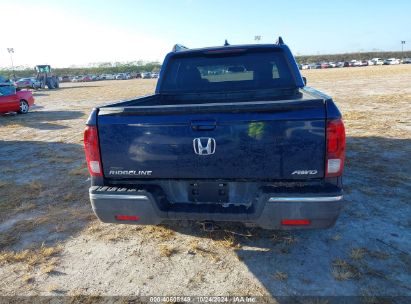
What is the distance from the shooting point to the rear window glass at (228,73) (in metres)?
4.27

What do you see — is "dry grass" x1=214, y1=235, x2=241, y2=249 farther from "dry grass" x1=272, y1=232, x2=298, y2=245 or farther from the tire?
the tire

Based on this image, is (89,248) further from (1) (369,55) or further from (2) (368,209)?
(1) (369,55)

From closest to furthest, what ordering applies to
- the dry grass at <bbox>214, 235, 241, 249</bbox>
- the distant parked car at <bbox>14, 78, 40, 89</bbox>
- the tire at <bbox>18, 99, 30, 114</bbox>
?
the dry grass at <bbox>214, 235, 241, 249</bbox>, the tire at <bbox>18, 99, 30, 114</bbox>, the distant parked car at <bbox>14, 78, 40, 89</bbox>

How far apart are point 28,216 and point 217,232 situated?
8.83 feet

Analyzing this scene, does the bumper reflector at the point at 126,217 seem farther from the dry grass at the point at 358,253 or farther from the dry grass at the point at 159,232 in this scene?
the dry grass at the point at 358,253

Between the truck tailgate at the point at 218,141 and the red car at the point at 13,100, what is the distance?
519 inches

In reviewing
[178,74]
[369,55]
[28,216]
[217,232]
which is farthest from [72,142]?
[369,55]

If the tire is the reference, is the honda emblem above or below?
above

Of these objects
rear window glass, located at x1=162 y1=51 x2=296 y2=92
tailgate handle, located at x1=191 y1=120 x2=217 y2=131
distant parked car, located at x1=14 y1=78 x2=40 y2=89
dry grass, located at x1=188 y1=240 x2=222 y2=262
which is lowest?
dry grass, located at x1=188 y1=240 x2=222 y2=262

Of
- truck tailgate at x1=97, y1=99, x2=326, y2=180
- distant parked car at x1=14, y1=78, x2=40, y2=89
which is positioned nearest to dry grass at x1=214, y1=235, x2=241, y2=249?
truck tailgate at x1=97, y1=99, x2=326, y2=180

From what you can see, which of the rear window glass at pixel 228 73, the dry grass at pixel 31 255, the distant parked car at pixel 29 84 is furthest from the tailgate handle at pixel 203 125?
the distant parked car at pixel 29 84

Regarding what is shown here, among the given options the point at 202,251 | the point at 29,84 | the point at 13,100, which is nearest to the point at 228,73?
the point at 202,251

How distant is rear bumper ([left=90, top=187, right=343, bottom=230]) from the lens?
263 centimetres

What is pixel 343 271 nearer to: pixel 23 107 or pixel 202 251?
pixel 202 251
